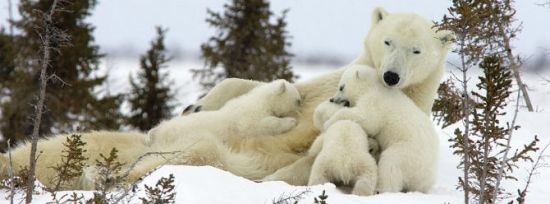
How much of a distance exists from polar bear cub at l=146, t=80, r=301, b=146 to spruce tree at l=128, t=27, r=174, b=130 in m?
16.1

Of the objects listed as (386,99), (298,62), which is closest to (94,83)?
(386,99)

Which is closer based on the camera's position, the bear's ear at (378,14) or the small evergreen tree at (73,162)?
the small evergreen tree at (73,162)

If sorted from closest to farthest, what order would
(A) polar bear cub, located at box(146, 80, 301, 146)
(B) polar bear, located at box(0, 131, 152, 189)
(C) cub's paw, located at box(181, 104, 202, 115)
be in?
1. (B) polar bear, located at box(0, 131, 152, 189)
2. (A) polar bear cub, located at box(146, 80, 301, 146)
3. (C) cub's paw, located at box(181, 104, 202, 115)

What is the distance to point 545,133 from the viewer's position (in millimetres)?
9898

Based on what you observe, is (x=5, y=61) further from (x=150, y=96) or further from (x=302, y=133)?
(x=302, y=133)

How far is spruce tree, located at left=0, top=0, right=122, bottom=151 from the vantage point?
2098cm

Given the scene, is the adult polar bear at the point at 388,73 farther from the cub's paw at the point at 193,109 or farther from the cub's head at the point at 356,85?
the cub's paw at the point at 193,109

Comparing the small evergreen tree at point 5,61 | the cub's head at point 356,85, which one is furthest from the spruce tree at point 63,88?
the cub's head at point 356,85

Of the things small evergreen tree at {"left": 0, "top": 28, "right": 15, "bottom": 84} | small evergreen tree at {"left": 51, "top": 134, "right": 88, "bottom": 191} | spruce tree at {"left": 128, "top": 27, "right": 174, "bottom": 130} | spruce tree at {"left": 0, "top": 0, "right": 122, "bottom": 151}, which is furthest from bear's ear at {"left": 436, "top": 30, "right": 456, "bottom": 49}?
small evergreen tree at {"left": 0, "top": 28, "right": 15, "bottom": 84}

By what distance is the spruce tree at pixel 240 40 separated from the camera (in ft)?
77.9

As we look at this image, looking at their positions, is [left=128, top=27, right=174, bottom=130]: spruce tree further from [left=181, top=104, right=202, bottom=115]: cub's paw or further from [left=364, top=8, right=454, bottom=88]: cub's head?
[left=364, top=8, right=454, bottom=88]: cub's head

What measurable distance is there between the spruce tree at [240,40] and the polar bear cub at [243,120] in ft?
50.4

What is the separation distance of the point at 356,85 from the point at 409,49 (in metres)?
0.68

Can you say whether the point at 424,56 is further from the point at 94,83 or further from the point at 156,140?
the point at 94,83
